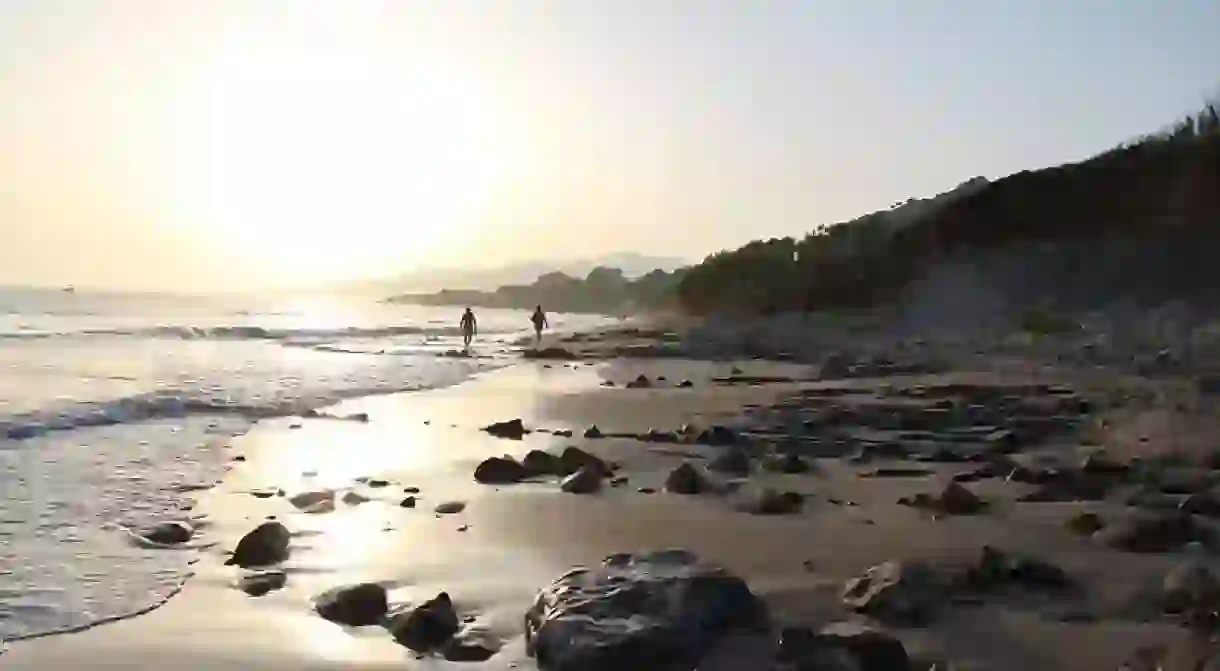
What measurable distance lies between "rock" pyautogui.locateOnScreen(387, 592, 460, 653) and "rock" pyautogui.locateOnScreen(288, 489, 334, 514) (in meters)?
3.56

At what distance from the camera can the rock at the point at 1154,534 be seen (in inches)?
253

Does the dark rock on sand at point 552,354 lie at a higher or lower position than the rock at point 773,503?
higher

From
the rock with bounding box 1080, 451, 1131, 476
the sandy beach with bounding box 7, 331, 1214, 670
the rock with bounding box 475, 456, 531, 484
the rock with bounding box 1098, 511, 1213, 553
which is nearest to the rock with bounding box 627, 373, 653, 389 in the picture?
the sandy beach with bounding box 7, 331, 1214, 670

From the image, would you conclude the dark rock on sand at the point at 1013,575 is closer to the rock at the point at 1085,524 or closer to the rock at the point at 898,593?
the rock at the point at 898,593

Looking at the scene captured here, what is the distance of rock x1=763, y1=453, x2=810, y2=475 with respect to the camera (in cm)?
1003

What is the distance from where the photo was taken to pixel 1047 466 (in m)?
9.62

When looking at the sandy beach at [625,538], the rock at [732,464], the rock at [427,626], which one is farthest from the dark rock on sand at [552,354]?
the rock at [427,626]

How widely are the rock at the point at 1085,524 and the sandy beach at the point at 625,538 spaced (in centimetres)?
19

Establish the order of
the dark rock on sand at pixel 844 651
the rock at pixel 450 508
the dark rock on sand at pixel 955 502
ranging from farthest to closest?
the rock at pixel 450 508, the dark rock on sand at pixel 955 502, the dark rock on sand at pixel 844 651

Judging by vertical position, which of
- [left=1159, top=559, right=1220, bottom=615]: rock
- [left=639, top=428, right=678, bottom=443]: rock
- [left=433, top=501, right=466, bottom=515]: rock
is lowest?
[left=639, top=428, right=678, bottom=443]: rock

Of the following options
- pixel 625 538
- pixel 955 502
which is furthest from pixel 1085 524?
pixel 625 538

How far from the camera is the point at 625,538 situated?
24.3 ft

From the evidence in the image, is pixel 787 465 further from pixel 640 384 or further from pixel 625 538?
pixel 640 384

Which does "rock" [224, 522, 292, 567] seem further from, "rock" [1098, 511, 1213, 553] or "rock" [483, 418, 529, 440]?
"rock" [483, 418, 529, 440]
